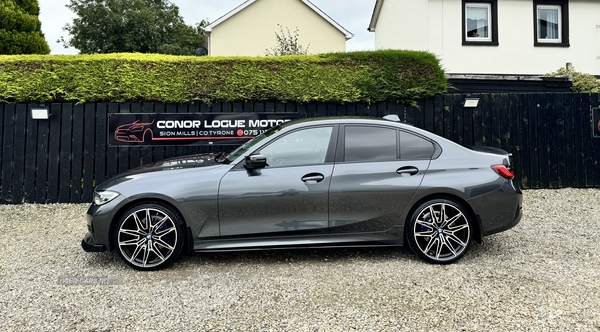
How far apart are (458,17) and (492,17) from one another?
1192mm

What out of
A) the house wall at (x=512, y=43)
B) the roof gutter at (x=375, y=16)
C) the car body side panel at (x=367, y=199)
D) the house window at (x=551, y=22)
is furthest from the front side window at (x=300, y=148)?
the roof gutter at (x=375, y=16)

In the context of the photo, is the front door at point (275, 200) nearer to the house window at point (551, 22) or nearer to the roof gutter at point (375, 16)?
the house window at point (551, 22)

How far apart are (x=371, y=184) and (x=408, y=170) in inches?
16.9

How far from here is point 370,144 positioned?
4.25m

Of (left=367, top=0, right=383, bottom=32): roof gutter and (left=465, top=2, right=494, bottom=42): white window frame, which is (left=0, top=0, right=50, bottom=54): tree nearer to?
(left=465, top=2, right=494, bottom=42): white window frame

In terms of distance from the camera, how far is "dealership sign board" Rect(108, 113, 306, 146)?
707 centimetres

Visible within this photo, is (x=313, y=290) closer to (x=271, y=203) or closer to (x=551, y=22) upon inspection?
(x=271, y=203)

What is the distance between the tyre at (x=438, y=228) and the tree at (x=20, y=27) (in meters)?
12.2

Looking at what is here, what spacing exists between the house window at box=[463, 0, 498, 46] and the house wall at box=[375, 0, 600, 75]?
0.52 feet

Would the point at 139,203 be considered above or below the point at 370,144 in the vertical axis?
below

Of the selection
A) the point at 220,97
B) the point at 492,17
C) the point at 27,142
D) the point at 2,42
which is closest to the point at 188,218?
the point at 220,97

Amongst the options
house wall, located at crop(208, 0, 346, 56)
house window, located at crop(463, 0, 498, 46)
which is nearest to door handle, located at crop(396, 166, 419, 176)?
house window, located at crop(463, 0, 498, 46)

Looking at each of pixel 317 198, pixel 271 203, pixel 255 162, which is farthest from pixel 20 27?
pixel 317 198

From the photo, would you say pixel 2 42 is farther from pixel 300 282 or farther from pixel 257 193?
Result: pixel 300 282
